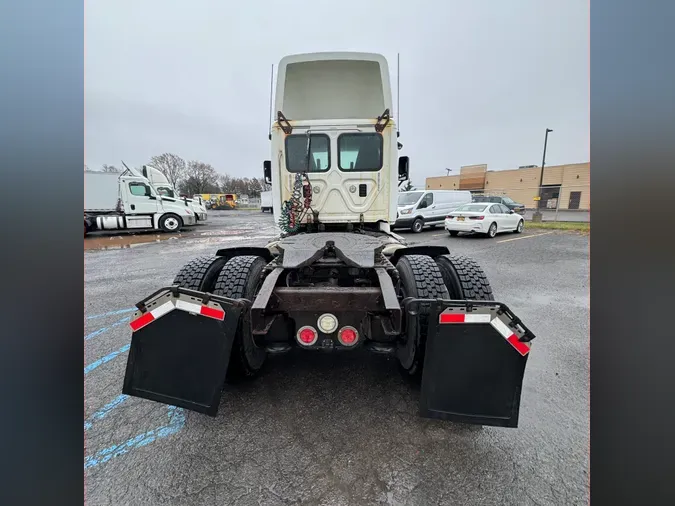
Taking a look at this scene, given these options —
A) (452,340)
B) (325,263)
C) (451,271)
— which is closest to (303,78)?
(325,263)

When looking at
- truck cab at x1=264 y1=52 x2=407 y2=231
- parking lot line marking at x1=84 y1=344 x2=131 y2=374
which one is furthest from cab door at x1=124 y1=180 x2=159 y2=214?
parking lot line marking at x1=84 y1=344 x2=131 y2=374

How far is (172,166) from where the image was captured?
154ft

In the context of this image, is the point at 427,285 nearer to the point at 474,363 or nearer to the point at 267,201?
the point at 474,363

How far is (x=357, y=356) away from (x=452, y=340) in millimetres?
1570

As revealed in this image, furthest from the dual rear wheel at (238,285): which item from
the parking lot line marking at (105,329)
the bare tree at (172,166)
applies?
the bare tree at (172,166)

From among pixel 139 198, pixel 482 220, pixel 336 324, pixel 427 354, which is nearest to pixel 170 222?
pixel 139 198

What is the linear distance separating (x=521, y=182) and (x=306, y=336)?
4538 centimetres

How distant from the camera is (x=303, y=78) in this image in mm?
4320

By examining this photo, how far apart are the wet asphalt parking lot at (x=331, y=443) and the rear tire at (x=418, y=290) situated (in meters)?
0.46

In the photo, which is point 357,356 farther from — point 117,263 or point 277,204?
point 117,263

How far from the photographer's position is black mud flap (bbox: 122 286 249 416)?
5.67ft

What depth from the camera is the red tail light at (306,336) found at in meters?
1.99

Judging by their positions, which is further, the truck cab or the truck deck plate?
the truck cab

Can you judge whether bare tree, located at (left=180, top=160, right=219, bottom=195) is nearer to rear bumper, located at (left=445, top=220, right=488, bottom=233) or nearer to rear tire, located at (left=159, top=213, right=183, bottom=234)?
rear tire, located at (left=159, top=213, right=183, bottom=234)
